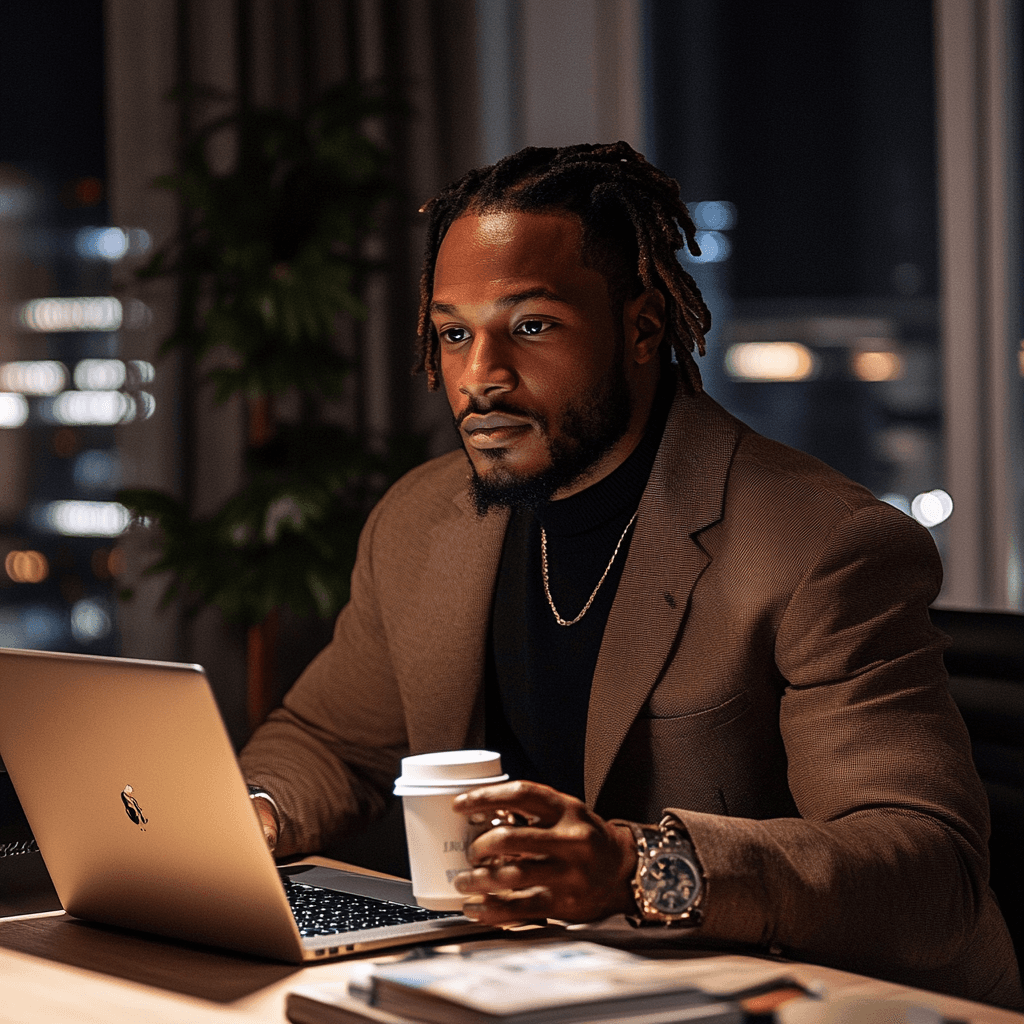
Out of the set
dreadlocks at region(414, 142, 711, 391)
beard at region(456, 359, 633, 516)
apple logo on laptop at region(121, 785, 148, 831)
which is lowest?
apple logo on laptop at region(121, 785, 148, 831)

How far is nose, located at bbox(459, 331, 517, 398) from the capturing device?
4.71ft

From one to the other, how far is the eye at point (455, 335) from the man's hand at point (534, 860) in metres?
0.58

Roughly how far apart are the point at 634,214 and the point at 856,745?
617 millimetres

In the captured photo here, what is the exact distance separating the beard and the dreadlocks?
0.09m

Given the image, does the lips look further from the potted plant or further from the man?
the potted plant

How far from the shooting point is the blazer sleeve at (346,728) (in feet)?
5.12

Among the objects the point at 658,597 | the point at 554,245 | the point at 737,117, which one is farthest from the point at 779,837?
the point at 737,117

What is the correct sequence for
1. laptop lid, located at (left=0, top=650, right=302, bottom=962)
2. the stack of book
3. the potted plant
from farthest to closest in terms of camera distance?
the potted plant
laptop lid, located at (left=0, top=650, right=302, bottom=962)
the stack of book

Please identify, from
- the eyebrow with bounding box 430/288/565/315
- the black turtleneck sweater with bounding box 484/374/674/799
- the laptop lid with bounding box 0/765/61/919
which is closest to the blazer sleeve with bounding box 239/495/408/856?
the black turtleneck sweater with bounding box 484/374/674/799

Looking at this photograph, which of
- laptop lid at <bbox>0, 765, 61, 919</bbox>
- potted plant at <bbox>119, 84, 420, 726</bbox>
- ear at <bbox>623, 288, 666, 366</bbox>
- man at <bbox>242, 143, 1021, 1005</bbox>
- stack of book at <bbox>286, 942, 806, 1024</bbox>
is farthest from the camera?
potted plant at <bbox>119, 84, 420, 726</bbox>

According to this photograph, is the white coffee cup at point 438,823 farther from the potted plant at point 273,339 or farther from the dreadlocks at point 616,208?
the potted plant at point 273,339

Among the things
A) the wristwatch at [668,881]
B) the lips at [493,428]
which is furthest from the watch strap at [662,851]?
the lips at [493,428]

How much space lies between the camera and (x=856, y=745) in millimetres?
1243

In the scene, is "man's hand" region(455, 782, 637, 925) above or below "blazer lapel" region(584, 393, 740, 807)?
below
